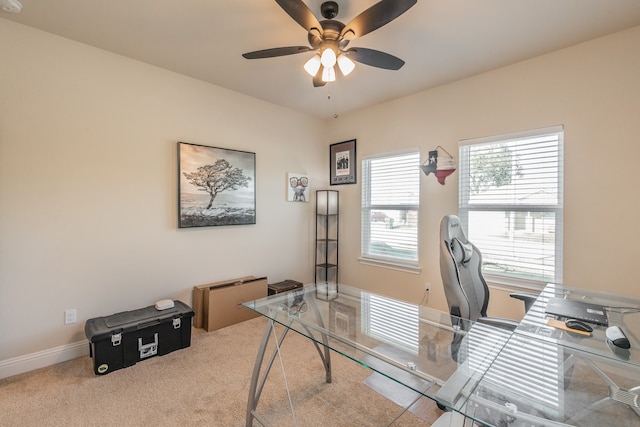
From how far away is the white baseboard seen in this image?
2.12m

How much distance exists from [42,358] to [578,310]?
150 inches

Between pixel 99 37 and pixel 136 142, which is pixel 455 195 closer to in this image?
pixel 136 142

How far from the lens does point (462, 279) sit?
1977mm

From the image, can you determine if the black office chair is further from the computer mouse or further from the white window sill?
the white window sill

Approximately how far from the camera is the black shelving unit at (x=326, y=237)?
4152 millimetres

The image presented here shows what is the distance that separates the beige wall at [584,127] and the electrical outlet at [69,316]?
3.51m

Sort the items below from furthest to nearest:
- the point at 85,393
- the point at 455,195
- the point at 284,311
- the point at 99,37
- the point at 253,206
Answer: the point at 253,206
the point at 455,195
the point at 99,37
the point at 85,393
the point at 284,311

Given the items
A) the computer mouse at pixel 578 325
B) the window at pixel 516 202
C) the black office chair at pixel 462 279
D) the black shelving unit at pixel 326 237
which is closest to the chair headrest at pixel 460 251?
the black office chair at pixel 462 279

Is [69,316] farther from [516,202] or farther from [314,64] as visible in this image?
[516,202]

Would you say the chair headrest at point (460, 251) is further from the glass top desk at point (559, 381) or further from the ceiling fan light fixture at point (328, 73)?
the ceiling fan light fixture at point (328, 73)

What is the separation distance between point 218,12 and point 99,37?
1.15 metres

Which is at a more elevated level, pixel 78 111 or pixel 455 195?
pixel 78 111

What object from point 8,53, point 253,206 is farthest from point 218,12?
point 253,206

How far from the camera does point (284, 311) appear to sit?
65.4 inches
